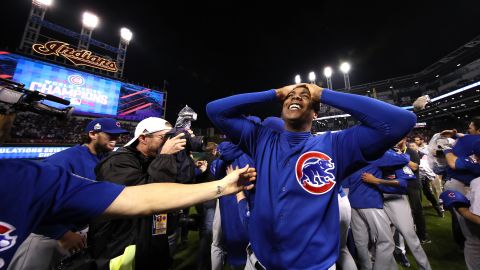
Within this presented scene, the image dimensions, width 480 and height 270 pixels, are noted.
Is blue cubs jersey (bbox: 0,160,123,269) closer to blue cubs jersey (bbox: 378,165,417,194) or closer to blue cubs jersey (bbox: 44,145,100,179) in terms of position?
blue cubs jersey (bbox: 44,145,100,179)

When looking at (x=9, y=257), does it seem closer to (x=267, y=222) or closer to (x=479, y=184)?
(x=267, y=222)

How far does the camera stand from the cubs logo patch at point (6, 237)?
97 cm

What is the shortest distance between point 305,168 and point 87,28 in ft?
108

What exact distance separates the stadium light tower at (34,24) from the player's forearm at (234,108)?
1154 inches

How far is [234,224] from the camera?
3.05 m

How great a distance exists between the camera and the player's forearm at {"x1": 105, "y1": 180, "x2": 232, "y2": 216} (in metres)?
1.24

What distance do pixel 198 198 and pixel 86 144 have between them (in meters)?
3.41

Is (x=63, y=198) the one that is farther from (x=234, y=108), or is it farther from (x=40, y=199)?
(x=234, y=108)

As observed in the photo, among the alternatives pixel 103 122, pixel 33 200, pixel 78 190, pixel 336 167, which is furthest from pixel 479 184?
pixel 103 122

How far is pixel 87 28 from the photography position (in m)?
25.1

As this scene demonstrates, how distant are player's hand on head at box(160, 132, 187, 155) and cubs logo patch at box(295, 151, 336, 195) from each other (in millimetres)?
1400

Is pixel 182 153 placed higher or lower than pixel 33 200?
higher

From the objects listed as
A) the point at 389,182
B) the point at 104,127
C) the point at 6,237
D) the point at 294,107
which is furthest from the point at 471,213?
the point at 104,127

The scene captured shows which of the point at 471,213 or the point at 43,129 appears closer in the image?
the point at 471,213
